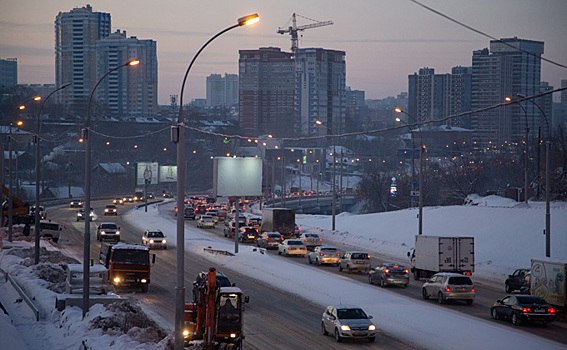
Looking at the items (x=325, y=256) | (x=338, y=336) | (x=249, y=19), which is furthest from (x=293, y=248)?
(x=249, y=19)

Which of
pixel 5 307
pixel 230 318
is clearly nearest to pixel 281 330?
pixel 230 318

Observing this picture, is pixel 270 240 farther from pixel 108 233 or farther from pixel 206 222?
pixel 206 222

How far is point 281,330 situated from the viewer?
79.3ft

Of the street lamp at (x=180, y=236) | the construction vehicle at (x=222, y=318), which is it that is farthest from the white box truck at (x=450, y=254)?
the street lamp at (x=180, y=236)

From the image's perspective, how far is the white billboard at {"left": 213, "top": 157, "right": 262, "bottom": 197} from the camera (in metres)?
55.6

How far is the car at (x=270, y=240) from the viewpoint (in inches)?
2164

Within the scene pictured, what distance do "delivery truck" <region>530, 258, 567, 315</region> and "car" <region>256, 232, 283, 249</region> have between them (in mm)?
27705

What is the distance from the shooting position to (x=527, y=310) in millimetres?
25234

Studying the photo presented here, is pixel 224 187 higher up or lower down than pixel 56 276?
higher up

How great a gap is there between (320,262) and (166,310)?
58.1 feet

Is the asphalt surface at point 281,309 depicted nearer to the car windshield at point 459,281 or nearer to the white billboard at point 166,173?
the car windshield at point 459,281

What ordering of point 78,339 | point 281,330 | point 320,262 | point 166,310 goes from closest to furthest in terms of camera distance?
point 78,339
point 281,330
point 166,310
point 320,262

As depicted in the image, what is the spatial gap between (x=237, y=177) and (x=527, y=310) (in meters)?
33.4

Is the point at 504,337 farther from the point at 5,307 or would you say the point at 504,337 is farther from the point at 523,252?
the point at 523,252
